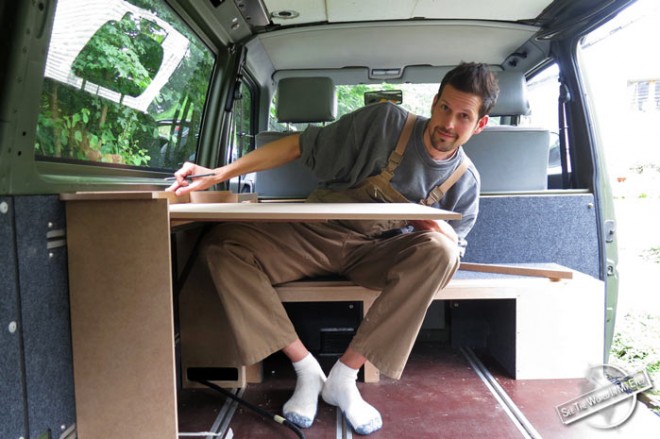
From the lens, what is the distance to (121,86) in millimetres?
1746

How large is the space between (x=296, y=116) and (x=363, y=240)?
1.16m

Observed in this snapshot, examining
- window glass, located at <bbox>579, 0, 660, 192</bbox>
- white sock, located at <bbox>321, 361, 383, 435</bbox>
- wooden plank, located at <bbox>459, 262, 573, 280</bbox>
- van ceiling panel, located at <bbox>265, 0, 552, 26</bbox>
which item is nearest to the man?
white sock, located at <bbox>321, 361, 383, 435</bbox>

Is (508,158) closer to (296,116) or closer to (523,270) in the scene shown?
(523,270)

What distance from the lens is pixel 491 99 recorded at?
6.15ft

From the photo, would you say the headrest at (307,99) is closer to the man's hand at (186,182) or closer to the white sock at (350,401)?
the man's hand at (186,182)

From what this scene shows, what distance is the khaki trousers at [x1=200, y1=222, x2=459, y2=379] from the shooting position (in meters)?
1.58

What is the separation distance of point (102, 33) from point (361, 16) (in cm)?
149

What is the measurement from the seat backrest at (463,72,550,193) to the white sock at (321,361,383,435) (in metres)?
1.46

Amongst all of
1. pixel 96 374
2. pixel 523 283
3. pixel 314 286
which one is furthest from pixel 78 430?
pixel 523 283

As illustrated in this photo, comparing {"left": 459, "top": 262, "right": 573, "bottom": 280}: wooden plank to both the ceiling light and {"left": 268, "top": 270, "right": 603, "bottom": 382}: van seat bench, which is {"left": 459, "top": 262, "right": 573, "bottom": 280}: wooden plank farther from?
the ceiling light

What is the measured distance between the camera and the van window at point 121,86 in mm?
1348

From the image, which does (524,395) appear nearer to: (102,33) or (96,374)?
(96,374)

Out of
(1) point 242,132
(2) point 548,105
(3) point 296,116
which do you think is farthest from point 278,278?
(2) point 548,105

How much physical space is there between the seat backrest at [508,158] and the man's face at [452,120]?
68cm
